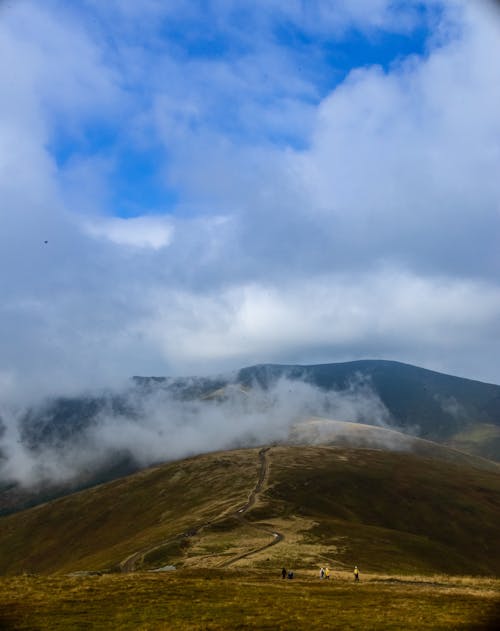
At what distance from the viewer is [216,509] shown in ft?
470

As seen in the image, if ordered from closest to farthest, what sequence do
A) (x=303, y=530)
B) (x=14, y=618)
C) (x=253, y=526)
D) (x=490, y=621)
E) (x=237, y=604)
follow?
(x=490, y=621) → (x=14, y=618) → (x=237, y=604) → (x=303, y=530) → (x=253, y=526)

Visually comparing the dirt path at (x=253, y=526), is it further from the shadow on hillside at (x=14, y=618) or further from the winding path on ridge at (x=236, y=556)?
the shadow on hillside at (x=14, y=618)

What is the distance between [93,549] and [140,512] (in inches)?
1477

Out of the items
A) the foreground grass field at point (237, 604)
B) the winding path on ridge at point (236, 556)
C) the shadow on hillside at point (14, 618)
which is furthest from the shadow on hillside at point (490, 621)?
the winding path on ridge at point (236, 556)

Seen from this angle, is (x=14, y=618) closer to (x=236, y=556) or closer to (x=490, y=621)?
(x=490, y=621)

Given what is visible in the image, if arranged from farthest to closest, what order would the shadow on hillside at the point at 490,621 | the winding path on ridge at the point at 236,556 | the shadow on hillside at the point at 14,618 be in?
1. the winding path on ridge at the point at 236,556
2. the shadow on hillside at the point at 14,618
3. the shadow on hillside at the point at 490,621

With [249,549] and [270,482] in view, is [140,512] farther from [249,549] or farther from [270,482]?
[249,549]

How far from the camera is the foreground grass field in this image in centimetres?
3759

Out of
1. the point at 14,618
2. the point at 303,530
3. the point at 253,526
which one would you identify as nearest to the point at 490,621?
the point at 14,618

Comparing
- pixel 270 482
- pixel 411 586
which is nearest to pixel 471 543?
pixel 270 482

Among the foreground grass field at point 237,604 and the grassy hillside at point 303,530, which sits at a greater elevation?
the foreground grass field at point 237,604

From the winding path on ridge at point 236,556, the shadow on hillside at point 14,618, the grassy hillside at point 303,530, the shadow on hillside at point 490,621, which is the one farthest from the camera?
the grassy hillside at point 303,530

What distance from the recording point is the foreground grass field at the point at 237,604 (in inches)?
1480

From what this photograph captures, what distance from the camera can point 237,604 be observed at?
44156 millimetres
